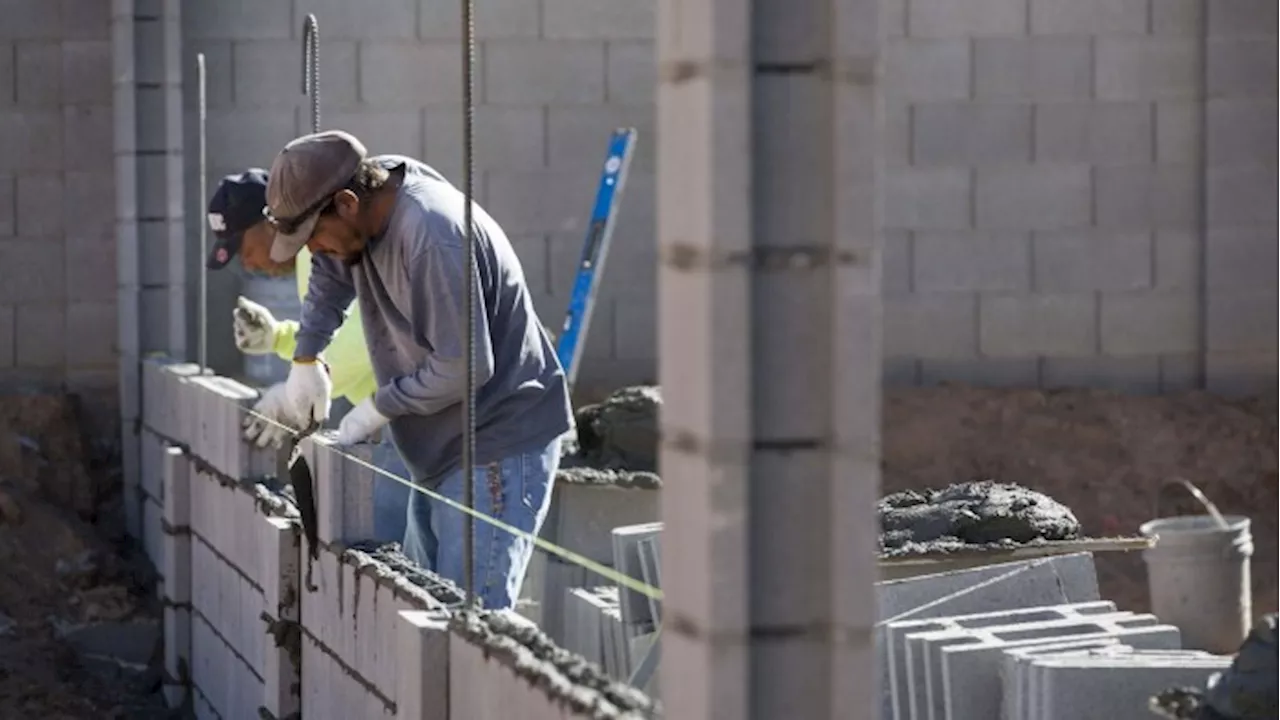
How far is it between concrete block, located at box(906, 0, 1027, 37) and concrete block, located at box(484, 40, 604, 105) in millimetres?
1381

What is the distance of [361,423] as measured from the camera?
5332 millimetres

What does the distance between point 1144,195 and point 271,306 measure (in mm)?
3859

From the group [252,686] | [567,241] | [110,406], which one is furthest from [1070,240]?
[252,686]

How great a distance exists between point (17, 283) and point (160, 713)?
8.37 ft

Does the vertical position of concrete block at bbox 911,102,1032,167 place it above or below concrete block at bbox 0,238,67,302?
above

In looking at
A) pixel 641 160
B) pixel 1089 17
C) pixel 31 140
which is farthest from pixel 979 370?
pixel 31 140

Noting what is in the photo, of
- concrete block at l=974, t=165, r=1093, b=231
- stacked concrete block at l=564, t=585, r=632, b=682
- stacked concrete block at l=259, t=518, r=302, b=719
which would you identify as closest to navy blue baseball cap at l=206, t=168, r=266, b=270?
stacked concrete block at l=259, t=518, r=302, b=719

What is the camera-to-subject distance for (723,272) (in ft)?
9.71

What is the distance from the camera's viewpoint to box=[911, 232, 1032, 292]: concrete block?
32.6ft

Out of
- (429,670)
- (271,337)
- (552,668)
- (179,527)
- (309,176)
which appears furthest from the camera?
(179,527)

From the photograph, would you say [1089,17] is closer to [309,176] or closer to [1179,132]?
[1179,132]

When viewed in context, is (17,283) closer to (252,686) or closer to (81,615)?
(81,615)

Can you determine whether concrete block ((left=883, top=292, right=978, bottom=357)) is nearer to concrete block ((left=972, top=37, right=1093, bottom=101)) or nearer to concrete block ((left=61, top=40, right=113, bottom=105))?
concrete block ((left=972, top=37, right=1093, bottom=101))

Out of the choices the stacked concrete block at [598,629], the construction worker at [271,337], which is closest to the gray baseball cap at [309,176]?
the construction worker at [271,337]
